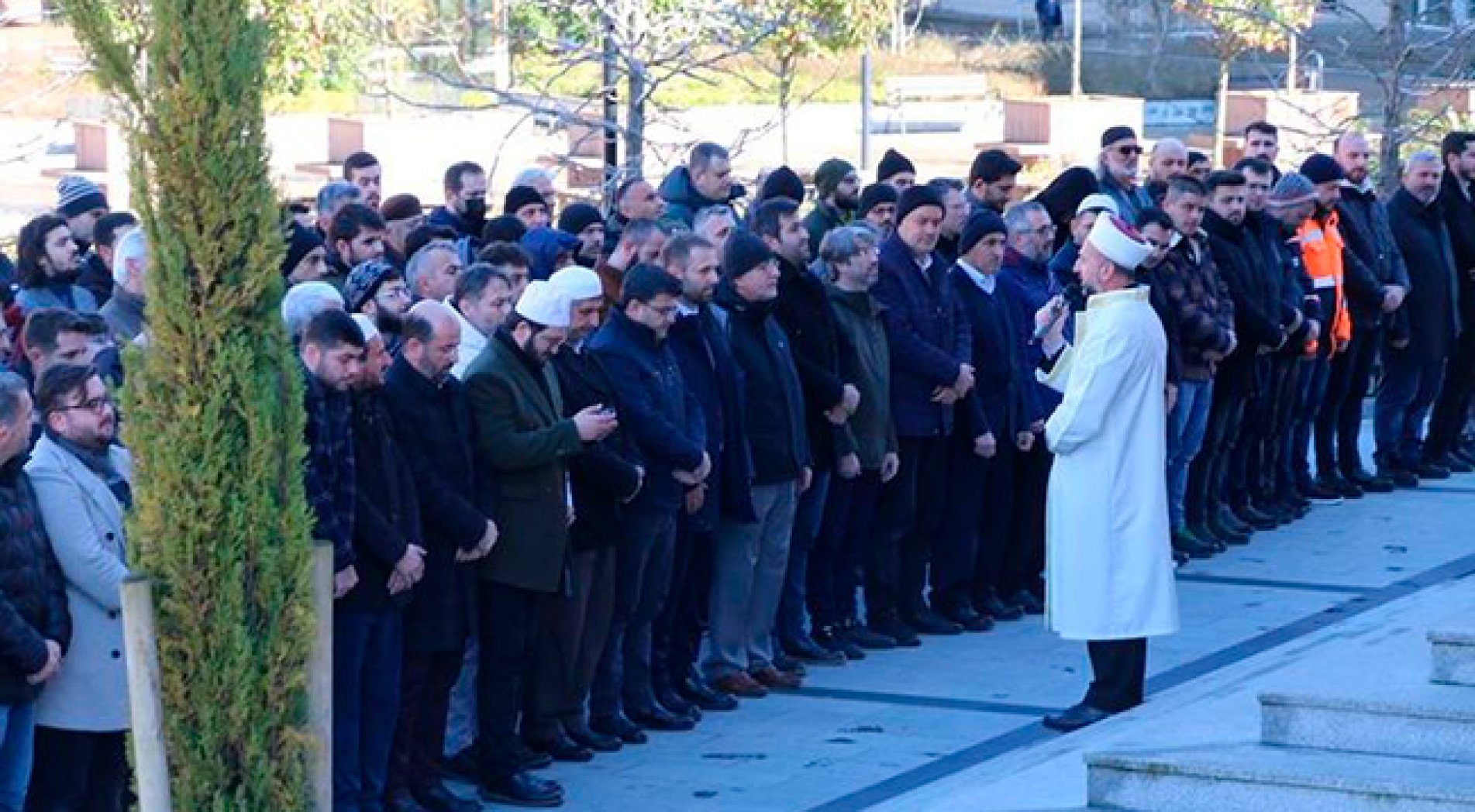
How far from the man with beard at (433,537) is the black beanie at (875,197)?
443 centimetres

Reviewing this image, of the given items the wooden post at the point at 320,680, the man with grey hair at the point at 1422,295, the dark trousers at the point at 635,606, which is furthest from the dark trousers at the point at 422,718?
the man with grey hair at the point at 1422,295

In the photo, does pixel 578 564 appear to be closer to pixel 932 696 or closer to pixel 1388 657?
pixel 932 696

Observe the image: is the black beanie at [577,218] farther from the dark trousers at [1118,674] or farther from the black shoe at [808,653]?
the dark trousers at [1118,674]

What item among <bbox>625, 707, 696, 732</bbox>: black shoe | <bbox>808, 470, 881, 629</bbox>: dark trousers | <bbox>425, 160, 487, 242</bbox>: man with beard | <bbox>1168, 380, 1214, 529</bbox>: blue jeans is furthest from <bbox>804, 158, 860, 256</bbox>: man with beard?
<bbox>625, 707, 696, 732</bbox>: black shoe

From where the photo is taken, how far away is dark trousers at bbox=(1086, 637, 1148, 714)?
10844mm

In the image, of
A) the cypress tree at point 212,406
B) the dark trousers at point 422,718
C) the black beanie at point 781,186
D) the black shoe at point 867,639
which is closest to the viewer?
the cypress tree at point 212,406

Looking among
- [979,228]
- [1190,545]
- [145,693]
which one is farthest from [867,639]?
[145,693]

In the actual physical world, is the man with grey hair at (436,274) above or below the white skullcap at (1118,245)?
below

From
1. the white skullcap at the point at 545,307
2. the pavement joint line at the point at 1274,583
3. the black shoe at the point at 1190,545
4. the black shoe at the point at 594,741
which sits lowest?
the pavement joint line at the point at 1274,583

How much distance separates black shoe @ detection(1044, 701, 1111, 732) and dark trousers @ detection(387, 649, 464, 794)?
7.99 feet

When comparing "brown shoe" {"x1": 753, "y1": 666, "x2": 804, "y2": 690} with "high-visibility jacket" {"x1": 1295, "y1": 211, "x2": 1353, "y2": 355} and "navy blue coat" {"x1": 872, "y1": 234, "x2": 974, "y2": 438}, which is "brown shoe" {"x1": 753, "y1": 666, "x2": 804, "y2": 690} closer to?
"navy blue coat" {"x1": 872, "y1": 234, "x2": 974, "y2": 438}

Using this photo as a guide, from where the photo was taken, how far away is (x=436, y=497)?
9.61 m

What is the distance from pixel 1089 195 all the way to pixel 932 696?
360cm

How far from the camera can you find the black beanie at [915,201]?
12.8m
